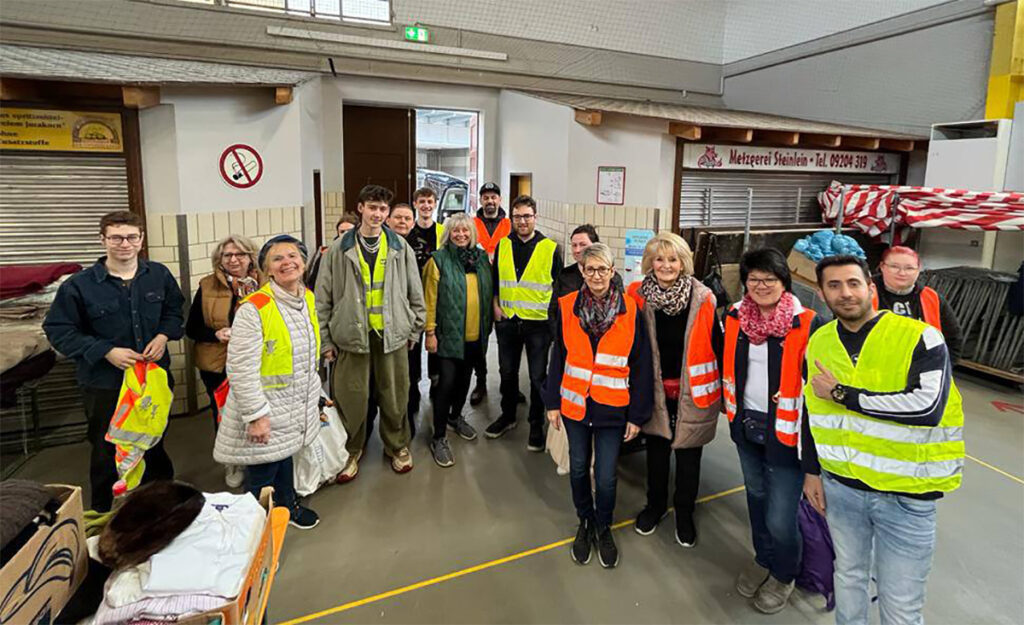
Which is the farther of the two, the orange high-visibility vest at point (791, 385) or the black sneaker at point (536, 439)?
the black sneaker at point (536, 439)

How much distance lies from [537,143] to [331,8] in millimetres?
3675

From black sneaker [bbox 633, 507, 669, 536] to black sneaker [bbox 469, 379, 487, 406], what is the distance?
206 centimetres

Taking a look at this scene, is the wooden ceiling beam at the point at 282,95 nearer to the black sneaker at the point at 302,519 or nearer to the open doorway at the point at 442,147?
the black sneaker at the point at 302,519

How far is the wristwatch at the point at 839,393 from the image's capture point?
6.10 ft

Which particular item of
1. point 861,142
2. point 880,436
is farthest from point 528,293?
point 861,142

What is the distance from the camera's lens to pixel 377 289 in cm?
342

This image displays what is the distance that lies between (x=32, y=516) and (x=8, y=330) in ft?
8.90

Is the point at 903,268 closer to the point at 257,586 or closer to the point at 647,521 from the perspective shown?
the point at 647,521

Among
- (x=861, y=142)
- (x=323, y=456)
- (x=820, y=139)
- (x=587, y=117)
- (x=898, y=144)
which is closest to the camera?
(x=323, y=456)

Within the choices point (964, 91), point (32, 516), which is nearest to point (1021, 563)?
point (32, 516)

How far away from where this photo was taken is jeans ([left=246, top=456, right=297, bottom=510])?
110 inches

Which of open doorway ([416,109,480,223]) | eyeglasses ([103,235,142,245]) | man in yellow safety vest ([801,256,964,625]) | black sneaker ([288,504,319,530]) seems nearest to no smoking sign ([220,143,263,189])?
eyeglasses ([103,235,142,245])

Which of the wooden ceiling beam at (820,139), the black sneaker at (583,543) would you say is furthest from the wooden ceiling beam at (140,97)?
the wooden ceiling beam at (820,139)

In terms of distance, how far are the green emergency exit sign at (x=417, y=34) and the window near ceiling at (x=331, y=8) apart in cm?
33
